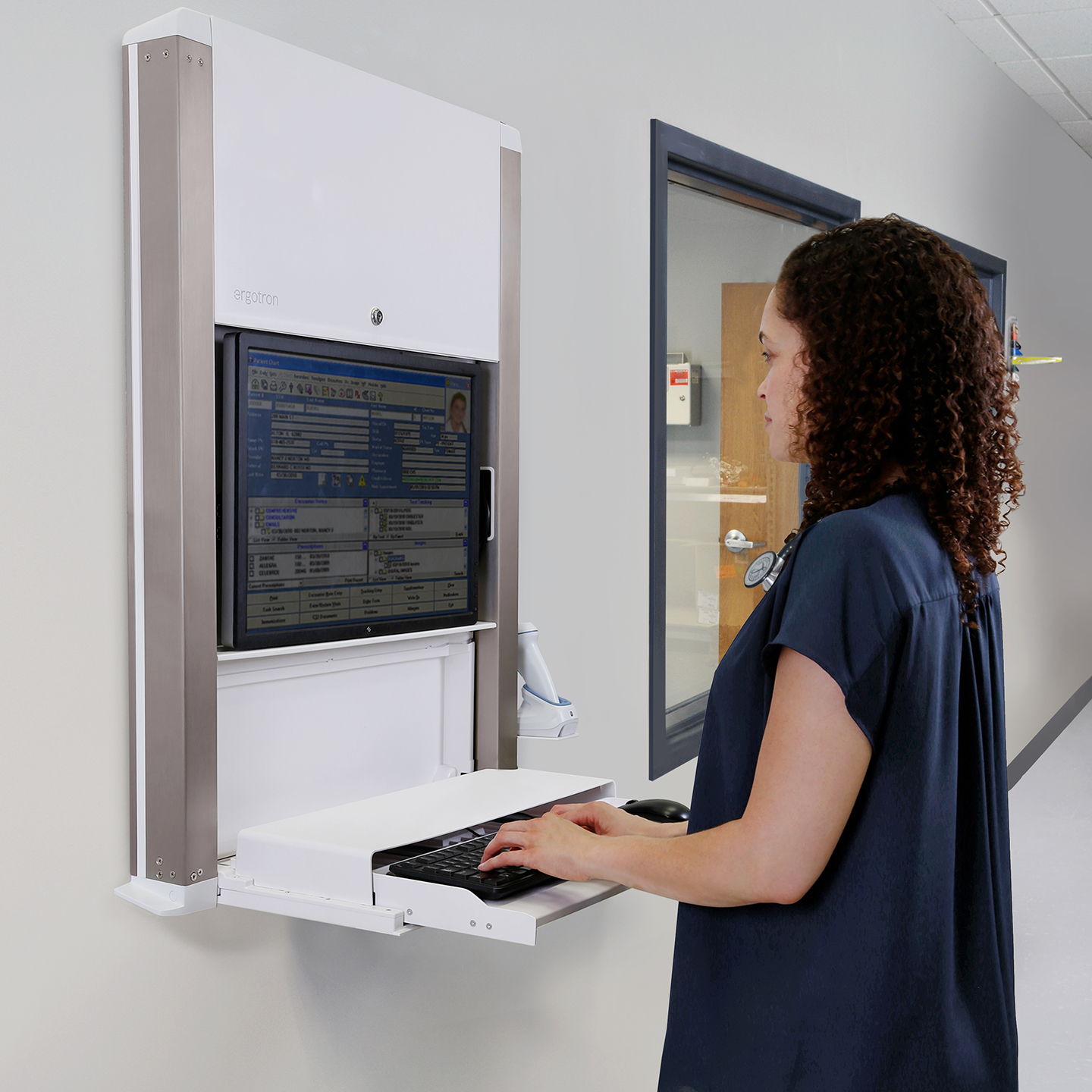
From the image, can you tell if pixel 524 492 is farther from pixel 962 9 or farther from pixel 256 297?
pixel 962 9

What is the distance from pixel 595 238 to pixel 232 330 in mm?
965

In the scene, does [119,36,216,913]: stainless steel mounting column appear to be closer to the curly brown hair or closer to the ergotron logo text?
the ergotron logo text

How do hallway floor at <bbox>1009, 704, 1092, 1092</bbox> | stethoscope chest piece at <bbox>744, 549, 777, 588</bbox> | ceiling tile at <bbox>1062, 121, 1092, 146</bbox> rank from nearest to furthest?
1. stethoscope chest piece at <bbox>744, 549, 777, 588</bbox>
2. hallway floor at <bbox>1009, 704, 1092, 1092</bbox>
3. ceiling tile at <bbox>1062, 121, 1092, 146</bbox>

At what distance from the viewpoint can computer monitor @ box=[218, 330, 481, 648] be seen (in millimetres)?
1251

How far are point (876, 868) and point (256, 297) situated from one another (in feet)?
2.95

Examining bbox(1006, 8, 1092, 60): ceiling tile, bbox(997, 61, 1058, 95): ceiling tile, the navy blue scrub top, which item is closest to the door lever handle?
the navy blue scrub top

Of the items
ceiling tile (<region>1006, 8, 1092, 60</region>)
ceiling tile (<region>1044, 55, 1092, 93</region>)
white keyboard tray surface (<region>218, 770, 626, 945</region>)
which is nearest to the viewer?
white keyboard tray surface (<region>218, 770, 626, 945</region>)

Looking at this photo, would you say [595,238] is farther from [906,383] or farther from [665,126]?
[906,383]

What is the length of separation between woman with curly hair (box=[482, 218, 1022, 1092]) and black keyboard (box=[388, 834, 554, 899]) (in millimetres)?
54

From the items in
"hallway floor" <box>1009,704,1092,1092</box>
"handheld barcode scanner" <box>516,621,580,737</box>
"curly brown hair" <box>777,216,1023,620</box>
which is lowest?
"hallway floor" <box>1009,704,1092,1092</box>

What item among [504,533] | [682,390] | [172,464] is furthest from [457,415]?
[682,390]

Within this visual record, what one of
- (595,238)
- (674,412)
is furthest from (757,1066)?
(674,412)

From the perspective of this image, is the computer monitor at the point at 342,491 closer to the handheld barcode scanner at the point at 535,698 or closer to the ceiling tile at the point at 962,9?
the handheld barcode scanner at the point at 535,698

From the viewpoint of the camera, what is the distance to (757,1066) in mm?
1105
